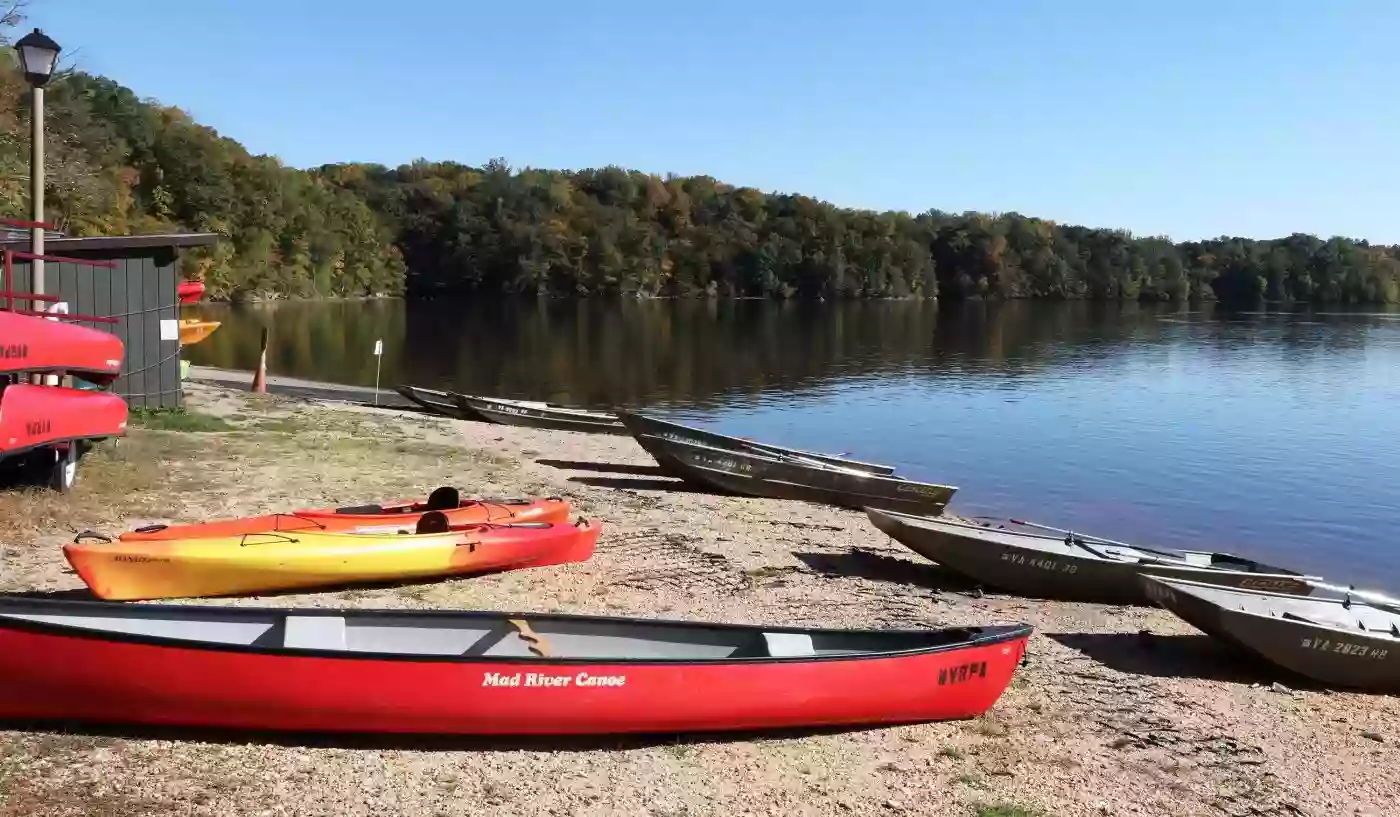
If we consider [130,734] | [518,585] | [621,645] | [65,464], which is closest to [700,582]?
[518,585]

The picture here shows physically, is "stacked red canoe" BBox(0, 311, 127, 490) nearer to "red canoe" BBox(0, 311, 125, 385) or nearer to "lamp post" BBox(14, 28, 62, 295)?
"red canoe" BBox(0, 311, 125, 385)

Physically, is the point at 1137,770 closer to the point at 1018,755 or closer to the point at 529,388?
the point at 1018,755

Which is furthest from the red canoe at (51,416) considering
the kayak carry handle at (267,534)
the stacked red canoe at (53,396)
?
the kayak carry handle at (267,534)

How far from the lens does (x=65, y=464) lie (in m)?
13.0

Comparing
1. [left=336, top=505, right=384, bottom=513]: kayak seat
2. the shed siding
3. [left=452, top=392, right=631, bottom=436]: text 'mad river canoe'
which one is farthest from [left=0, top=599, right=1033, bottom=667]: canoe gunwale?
[left=452, top=392, right=631, bottom=436]: text 'mad river canoe'

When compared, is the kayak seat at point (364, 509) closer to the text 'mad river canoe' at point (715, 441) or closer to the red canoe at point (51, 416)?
the red canoe at point (51, 416)

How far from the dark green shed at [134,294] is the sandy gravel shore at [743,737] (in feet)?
7.65

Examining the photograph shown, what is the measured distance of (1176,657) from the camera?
11555 mm

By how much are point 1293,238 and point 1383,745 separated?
171m

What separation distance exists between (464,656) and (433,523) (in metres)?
4.43

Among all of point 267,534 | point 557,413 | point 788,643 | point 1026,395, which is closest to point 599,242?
point 1026,395

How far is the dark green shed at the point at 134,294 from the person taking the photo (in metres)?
18.4

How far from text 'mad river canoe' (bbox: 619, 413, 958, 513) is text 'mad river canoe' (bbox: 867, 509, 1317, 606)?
4867 millimetres

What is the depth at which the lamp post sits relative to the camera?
12258 millimetres
